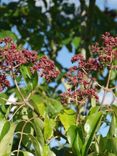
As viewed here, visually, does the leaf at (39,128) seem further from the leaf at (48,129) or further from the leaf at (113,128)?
the leaf at (113,128)

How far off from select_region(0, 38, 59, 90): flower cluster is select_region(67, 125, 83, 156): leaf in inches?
8.3

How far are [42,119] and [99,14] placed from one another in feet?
8.47

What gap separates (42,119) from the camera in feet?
5.10

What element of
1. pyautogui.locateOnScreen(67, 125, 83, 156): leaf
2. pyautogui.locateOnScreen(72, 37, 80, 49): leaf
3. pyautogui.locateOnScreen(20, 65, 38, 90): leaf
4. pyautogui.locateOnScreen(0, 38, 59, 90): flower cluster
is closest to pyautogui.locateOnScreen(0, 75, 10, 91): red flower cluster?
pyautogui.locateOnScreen(0, 38, 59, 90): flower cluster

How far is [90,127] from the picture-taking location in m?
1.38

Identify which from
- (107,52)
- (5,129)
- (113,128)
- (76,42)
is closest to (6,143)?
(5,129)

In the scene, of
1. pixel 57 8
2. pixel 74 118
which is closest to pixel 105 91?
pixel 74 118

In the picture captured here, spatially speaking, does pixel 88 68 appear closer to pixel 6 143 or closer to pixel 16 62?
pixel 16 62

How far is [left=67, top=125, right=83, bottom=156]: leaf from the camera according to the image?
1367 mm

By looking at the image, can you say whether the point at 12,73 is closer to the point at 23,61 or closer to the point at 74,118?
the point at 23,61

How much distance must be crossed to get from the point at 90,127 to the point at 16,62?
0.29 m

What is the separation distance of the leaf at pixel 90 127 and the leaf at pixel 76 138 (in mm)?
21

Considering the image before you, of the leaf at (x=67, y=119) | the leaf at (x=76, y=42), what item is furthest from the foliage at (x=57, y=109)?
the leaf at (x=76, y=42)

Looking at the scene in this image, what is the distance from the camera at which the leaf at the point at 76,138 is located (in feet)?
4.49
